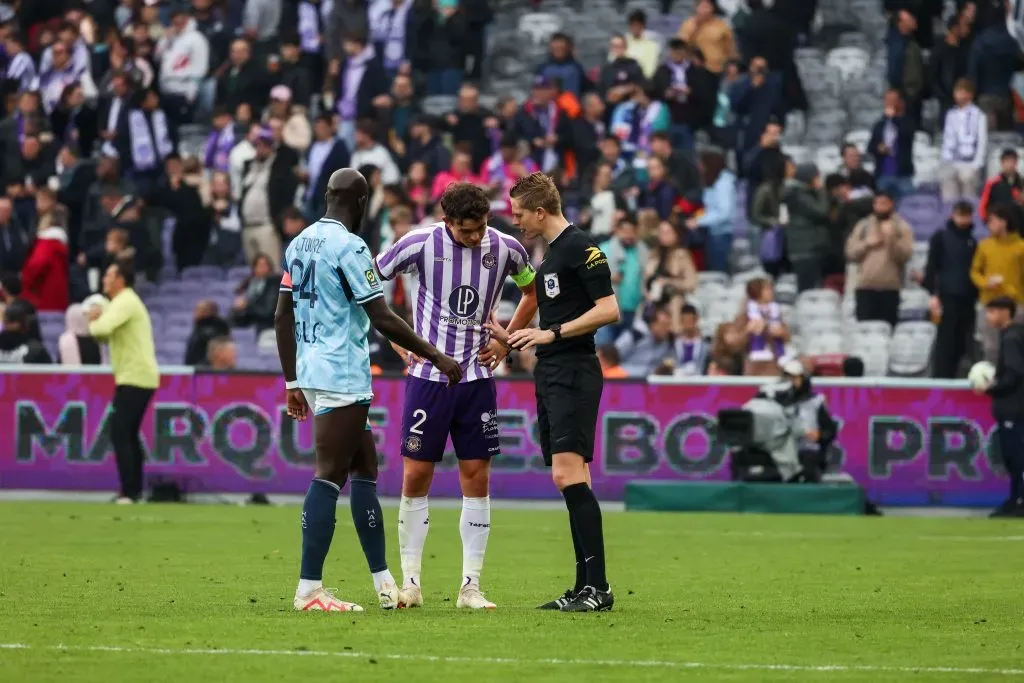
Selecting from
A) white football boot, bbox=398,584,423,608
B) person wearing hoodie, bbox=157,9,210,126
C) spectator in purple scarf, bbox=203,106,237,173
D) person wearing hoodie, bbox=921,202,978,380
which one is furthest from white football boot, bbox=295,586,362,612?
person wearing hoodie, bbox=157,9,210,126

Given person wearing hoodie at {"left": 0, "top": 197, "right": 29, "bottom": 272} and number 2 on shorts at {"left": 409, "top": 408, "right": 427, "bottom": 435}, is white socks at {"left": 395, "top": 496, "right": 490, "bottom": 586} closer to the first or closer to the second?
number 2 on shorts at {"left": 409, "top": 408, "right": 427, "bottom": 435}

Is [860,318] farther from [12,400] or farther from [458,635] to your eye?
[458,635]

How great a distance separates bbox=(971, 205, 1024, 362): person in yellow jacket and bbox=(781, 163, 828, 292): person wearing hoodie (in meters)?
2.51

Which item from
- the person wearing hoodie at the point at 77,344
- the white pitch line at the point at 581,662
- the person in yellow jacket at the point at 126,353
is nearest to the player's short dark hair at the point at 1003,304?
the person in yellow jacket at the point at 126,353

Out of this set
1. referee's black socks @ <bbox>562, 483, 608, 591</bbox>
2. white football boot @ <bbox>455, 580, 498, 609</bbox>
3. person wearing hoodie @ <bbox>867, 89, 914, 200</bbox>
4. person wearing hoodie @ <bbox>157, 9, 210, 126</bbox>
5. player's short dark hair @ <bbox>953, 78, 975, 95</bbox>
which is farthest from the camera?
person wearing hoodie @ <bbox>157, 9, 210, 126</bbox>

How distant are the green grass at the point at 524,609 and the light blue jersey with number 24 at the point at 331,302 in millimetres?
1194

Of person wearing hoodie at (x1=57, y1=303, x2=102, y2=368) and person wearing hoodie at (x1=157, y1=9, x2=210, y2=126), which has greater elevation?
person wearing hoodie at (x1=157, y1=9, x2=210, y2=126)

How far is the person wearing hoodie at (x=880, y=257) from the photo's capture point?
23.3 meters

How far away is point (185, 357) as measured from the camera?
24.1 meters

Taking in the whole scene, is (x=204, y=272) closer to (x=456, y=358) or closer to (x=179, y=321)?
(x=179, y=321)

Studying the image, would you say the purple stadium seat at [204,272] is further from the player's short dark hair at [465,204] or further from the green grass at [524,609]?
the player's short dark hair at [465,204]

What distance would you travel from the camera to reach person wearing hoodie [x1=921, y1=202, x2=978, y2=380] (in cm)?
2269

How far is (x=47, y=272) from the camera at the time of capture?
84.4 ft

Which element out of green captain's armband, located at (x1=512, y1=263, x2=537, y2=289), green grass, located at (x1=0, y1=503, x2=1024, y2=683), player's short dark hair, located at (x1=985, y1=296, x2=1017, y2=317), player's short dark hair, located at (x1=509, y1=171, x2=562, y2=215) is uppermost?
player's short dark hair, located at (x1=509, y1=171, x2=562, y2=215)
